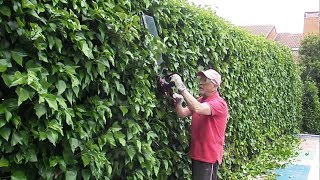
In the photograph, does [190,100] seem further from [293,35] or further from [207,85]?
[293,35]

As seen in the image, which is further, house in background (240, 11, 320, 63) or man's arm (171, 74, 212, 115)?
house in background (240, 11, 320, 63)

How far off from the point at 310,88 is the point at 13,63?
522 inches

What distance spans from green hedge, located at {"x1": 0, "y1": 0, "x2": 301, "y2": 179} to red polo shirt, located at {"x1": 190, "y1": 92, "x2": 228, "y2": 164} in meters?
0.21

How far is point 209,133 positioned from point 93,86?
156 cm

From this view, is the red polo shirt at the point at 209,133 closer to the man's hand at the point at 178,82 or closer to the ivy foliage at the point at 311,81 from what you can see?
the man's hand at the point at 178,82

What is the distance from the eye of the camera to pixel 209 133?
3586 millimetres

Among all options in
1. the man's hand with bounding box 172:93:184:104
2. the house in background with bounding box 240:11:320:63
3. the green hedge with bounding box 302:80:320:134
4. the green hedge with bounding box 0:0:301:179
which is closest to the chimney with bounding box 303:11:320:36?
the house in background with bounding box 240:11:320:63

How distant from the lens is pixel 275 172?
692 cm

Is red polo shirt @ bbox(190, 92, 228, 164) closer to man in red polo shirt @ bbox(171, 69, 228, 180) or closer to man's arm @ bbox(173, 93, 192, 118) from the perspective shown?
man in red polo shirt @ bbox(171, 69, 228, 180)

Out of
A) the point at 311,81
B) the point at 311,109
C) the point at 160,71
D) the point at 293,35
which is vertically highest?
the point at 160,71

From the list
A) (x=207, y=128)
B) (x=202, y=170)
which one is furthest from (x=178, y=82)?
(x=202, y=170)

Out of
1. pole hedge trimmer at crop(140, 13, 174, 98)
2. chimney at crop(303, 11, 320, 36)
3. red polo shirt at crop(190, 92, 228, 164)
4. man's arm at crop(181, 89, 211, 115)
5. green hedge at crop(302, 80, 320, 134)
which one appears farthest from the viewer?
chimney at crop(303, 11, 320, 36)

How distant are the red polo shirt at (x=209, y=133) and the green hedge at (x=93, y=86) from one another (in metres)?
0.21

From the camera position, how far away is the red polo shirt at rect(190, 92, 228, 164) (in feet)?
11.7
